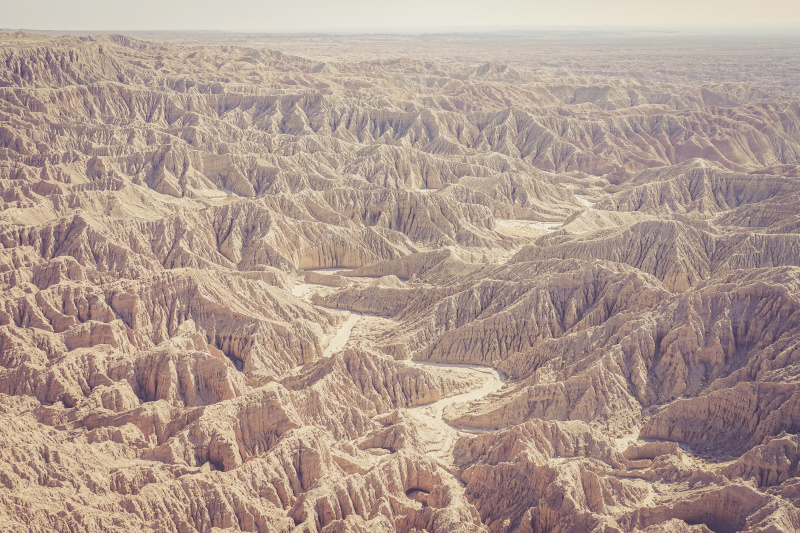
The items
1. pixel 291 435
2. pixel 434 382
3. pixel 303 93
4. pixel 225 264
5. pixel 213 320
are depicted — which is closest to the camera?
pixel 291 435

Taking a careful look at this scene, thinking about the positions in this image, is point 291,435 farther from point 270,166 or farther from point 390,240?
point 270,166

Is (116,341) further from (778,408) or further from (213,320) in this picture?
(778,408)

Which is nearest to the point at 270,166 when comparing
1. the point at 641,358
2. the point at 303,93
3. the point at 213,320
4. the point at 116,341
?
the point at 303,93

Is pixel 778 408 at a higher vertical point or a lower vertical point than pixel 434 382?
higher

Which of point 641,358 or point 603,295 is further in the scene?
point 603,295

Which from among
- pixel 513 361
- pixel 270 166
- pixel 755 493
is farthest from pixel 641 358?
pixel 270 166

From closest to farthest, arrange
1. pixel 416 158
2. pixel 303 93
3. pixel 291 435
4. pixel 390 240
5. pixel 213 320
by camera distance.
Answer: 1. pixel 291 435
2. pixel 213 320
3. pixel 390 240
4. pixel 416 158
5. pixel 303 93
